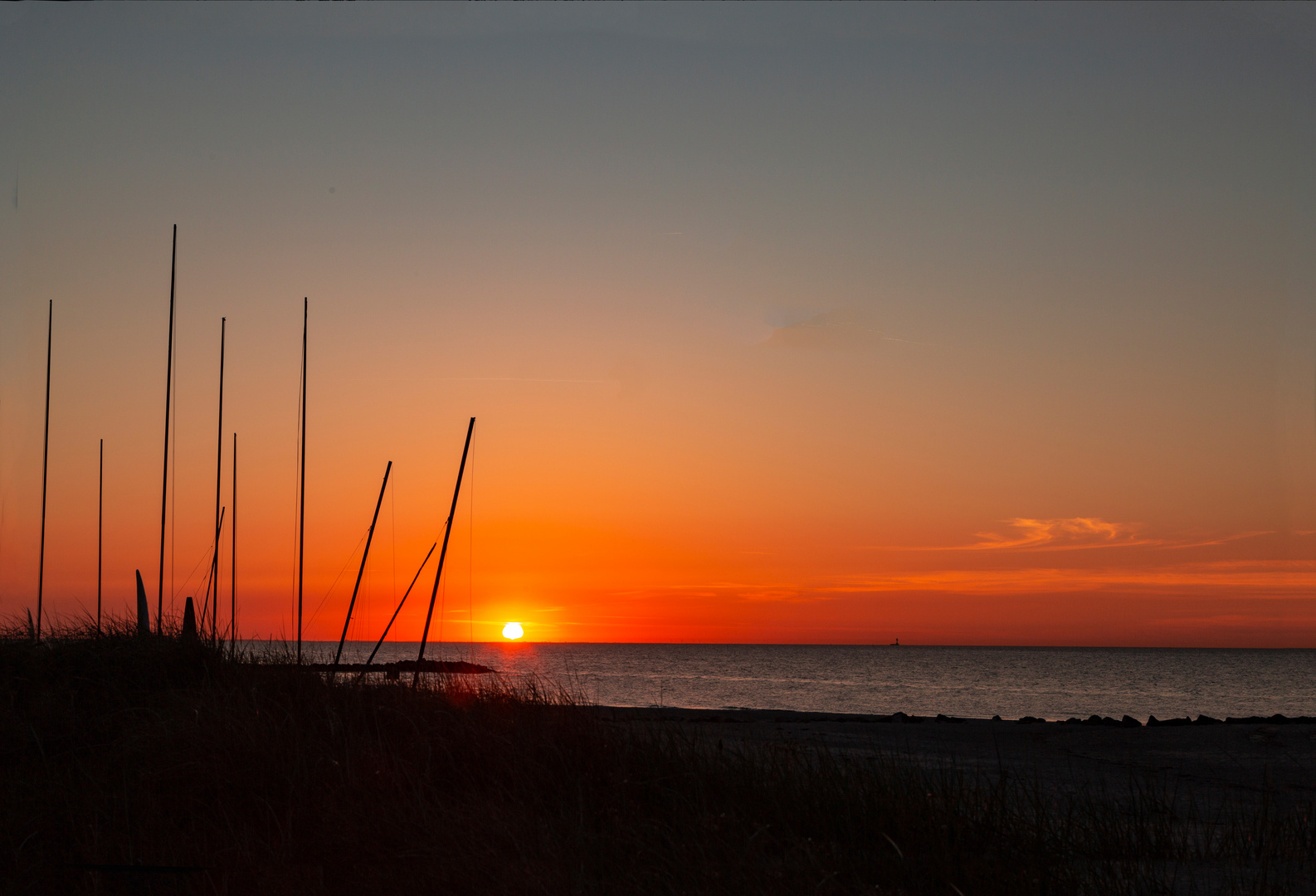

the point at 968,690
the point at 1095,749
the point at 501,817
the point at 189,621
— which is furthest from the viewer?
the point at 968,690

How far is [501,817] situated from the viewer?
7328mm

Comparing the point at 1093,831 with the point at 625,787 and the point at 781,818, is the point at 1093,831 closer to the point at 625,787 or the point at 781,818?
the point at 781,818

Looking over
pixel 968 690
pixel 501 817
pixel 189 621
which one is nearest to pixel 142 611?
pixel 189 621

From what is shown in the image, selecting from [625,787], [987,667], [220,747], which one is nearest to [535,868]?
[625,787]

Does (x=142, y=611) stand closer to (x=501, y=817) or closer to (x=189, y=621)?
(x=189, y=621)

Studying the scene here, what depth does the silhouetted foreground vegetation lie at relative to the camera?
251 inches

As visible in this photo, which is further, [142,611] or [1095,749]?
[1095,749]

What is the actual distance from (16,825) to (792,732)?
15814 millimetres

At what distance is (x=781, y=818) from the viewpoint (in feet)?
24.6

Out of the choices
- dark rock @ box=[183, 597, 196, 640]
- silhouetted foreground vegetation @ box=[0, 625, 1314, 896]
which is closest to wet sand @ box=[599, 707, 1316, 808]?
silhouetted foreground vegetation @ box=[0, 625, 1314, 896]

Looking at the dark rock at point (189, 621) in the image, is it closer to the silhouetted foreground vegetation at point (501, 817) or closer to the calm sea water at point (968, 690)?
the silhouetted foreground vegetation at point (501, 817)

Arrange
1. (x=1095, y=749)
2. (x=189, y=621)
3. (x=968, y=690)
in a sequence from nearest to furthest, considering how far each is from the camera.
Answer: (x=189, y=621) < (x=1095, y=749) < (x=968, y=690)

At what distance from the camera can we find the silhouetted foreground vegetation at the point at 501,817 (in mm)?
6383

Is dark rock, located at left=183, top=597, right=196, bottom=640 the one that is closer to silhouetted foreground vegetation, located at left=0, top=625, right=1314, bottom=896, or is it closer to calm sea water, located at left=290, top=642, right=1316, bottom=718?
A: silhouetted foreground vegetation, located at left=0, top=625, right=1314, bottom=896
